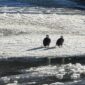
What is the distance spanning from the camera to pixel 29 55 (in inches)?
972

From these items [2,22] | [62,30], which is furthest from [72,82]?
[2,22]

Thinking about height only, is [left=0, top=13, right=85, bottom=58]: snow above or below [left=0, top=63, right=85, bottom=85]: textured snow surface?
above

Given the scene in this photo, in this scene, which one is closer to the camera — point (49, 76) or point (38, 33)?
point (49, 76)

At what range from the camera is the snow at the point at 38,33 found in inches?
1013

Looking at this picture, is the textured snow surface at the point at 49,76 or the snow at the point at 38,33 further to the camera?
the snow at the point at 38,33

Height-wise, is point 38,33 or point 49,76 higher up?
point 38,33

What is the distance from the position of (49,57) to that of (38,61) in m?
0.94

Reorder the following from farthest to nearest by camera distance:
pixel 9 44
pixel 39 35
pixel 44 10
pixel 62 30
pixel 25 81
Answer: pixel 44 10 < pixel 62 30 < pixel 39 35 < pixel 9 44 < pixel 25 81

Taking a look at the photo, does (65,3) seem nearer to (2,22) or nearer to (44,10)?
(44,10)

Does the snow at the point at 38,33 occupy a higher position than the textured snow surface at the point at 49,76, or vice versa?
the snow at the point at 38,33

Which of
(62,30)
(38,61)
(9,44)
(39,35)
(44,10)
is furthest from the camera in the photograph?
(44,10)

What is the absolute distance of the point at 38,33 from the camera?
102ft

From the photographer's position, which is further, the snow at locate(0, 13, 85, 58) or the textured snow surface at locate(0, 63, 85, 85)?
the snow at locate(0, 13, 85, 58)

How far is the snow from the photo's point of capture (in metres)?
25.7
